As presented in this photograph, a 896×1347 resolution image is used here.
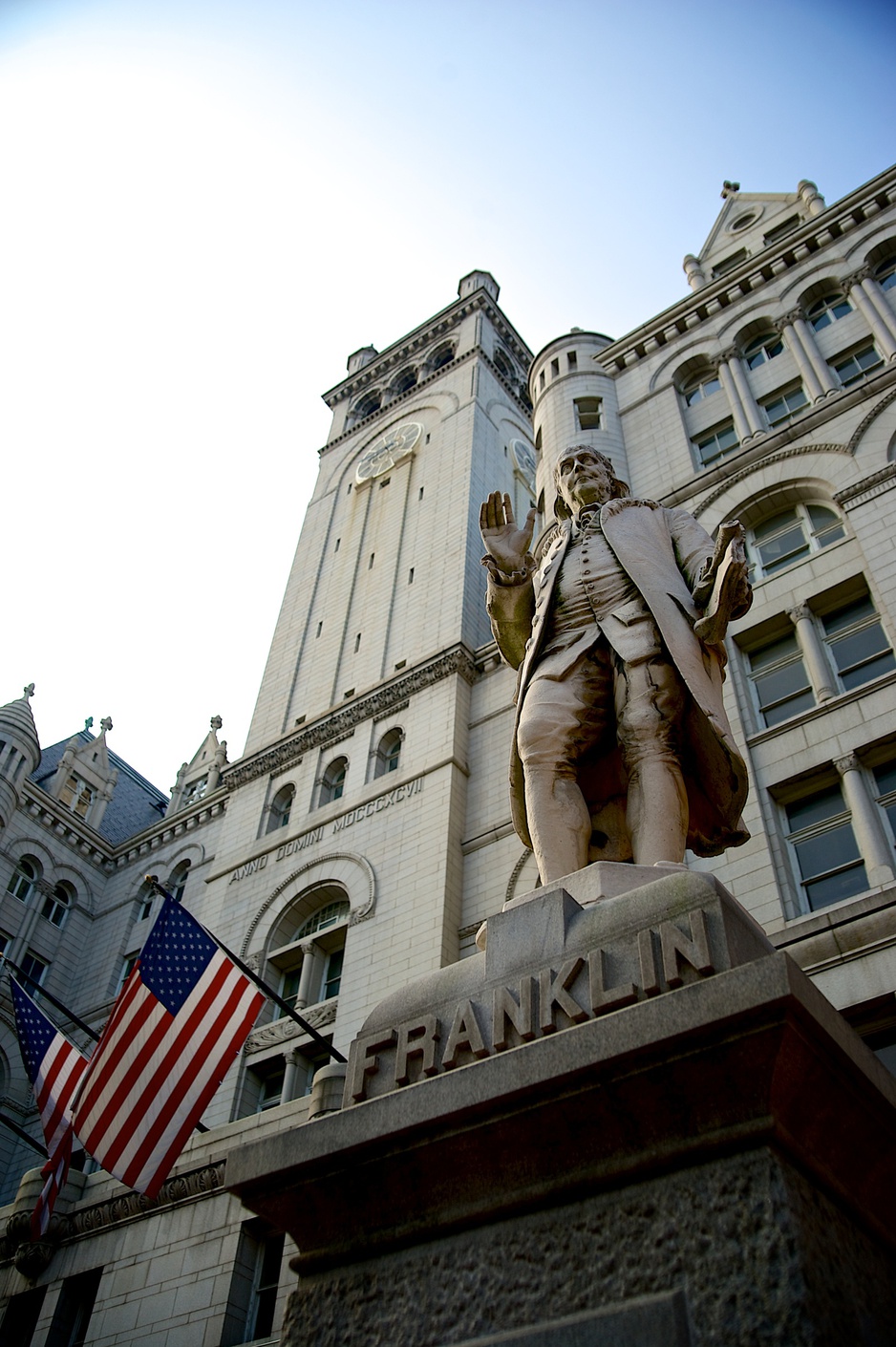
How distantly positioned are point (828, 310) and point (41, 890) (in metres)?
29.5

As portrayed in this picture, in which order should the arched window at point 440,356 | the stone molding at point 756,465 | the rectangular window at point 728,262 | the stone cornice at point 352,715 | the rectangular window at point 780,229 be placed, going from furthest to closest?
the arched window at point 440,356, the rectangular window at point 728,262, the rectangular window at point 780,229, the stone cornice at point 352,715, the stone molding at point 756,465

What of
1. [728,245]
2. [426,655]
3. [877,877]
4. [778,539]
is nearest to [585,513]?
[877,877]

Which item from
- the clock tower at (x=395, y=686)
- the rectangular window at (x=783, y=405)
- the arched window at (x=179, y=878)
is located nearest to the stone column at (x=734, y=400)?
the rectangular window at (x=783, y=405)

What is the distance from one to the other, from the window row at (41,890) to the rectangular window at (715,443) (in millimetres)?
24813

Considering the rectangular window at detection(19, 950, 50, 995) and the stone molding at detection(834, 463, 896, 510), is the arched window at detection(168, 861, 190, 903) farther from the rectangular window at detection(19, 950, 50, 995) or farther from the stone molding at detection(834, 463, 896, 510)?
the stone molding at detection(834, 463, 896, 510)

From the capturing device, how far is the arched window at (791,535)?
72.2 ft

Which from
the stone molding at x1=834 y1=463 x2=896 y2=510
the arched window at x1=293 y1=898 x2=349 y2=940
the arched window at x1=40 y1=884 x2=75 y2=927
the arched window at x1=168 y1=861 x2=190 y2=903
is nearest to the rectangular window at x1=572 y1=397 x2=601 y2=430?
the stone molding at x1=834 y1=463 x2=896 y2=510

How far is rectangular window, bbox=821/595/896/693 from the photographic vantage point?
61.7ft

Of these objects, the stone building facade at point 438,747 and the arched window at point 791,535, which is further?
the arched window at point 791,535

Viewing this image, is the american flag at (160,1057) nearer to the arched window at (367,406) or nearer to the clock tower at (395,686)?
the clock tower at (395,686)

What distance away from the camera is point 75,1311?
66.3ft

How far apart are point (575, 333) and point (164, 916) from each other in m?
25.0

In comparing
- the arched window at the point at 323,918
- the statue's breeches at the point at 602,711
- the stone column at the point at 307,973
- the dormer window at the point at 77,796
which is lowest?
the statue's breeches at the point at 602,711

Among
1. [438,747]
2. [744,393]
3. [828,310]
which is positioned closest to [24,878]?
[438,747]
